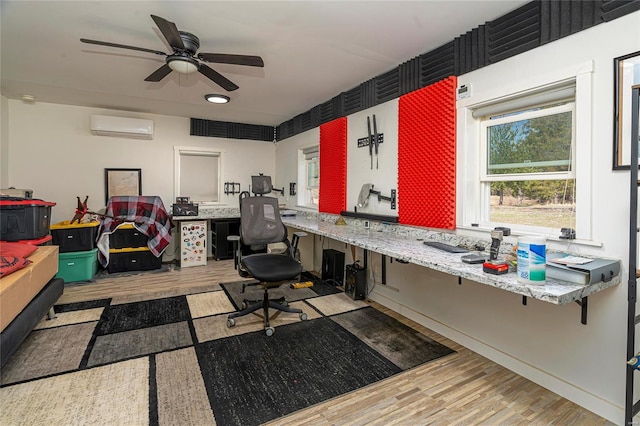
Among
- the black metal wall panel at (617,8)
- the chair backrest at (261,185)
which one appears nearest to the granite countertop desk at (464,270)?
the chair backrest at (261,185)

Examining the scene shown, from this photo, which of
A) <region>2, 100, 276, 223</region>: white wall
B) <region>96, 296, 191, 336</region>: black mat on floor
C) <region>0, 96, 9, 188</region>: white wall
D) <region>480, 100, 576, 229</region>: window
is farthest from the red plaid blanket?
<region>480, 100, 576, 229</region>: window

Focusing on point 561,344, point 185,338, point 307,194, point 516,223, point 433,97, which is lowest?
point 185,338

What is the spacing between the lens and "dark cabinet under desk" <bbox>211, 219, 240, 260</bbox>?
18.1ft

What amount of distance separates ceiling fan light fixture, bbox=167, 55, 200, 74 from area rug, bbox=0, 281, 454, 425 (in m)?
2.32

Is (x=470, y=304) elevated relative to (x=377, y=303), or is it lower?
elevated

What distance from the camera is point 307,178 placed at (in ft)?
18.2

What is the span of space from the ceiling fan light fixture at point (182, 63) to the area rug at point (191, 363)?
91.5 inches

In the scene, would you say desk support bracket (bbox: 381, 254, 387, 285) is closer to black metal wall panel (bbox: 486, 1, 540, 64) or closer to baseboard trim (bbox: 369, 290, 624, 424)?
baseboard trim (bbox: 369, 290, 624, 424)

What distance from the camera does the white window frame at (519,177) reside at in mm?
1863

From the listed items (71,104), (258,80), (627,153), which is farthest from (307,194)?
(627,153)

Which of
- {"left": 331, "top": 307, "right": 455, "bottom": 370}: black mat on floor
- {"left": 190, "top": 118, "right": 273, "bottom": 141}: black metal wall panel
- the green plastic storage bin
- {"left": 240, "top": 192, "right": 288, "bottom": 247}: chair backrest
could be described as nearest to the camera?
{"left": 331, "top": 307, "right": 455, "bottom": 370}: black mat on floor

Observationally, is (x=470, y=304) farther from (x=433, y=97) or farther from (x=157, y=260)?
(x=157, y=260)

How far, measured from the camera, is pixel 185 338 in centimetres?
265

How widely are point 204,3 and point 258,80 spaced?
1534 millimetres
